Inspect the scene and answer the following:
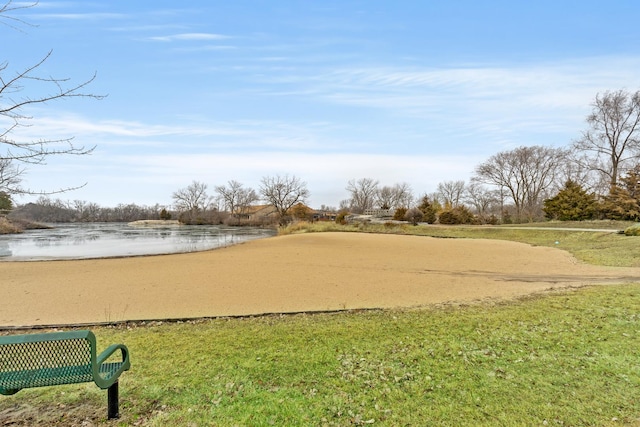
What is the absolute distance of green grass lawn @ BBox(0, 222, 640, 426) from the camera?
2.40m

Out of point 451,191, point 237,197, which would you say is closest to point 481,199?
point 451,191

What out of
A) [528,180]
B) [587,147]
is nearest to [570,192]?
[587,147]

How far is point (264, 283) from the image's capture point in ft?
28.8

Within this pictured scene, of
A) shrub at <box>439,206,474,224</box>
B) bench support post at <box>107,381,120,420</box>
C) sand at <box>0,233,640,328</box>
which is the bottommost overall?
sand at <box>0,233,640,328</box>

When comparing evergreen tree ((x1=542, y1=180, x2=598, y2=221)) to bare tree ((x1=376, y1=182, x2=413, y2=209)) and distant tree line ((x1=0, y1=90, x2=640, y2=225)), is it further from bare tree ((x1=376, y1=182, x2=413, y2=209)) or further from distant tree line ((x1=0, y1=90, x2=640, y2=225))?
bare tree ((x1=376, y1=182, x2=413, y2=209))

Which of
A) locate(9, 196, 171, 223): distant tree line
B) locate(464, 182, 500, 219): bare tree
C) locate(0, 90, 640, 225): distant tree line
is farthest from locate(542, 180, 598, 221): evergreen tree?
locate(9, 196, 171, 223): distant tree line

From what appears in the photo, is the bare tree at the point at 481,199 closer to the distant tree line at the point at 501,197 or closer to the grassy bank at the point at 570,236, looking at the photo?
the distant tree line at the point at 501,197

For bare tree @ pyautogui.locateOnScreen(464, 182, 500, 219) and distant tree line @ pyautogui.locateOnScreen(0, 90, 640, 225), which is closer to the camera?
distant tree line @ pyautogui.locateOnScreen(0, 90, 640, 225)

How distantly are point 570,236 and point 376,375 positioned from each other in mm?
20886

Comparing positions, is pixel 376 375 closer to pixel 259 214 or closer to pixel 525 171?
pixel 525 171

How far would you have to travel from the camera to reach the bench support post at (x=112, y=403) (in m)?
2.44

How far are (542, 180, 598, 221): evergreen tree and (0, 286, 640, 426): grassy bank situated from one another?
91.9 ft

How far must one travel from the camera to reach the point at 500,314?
510 cm

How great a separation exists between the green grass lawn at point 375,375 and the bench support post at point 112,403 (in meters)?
A: 0.06
